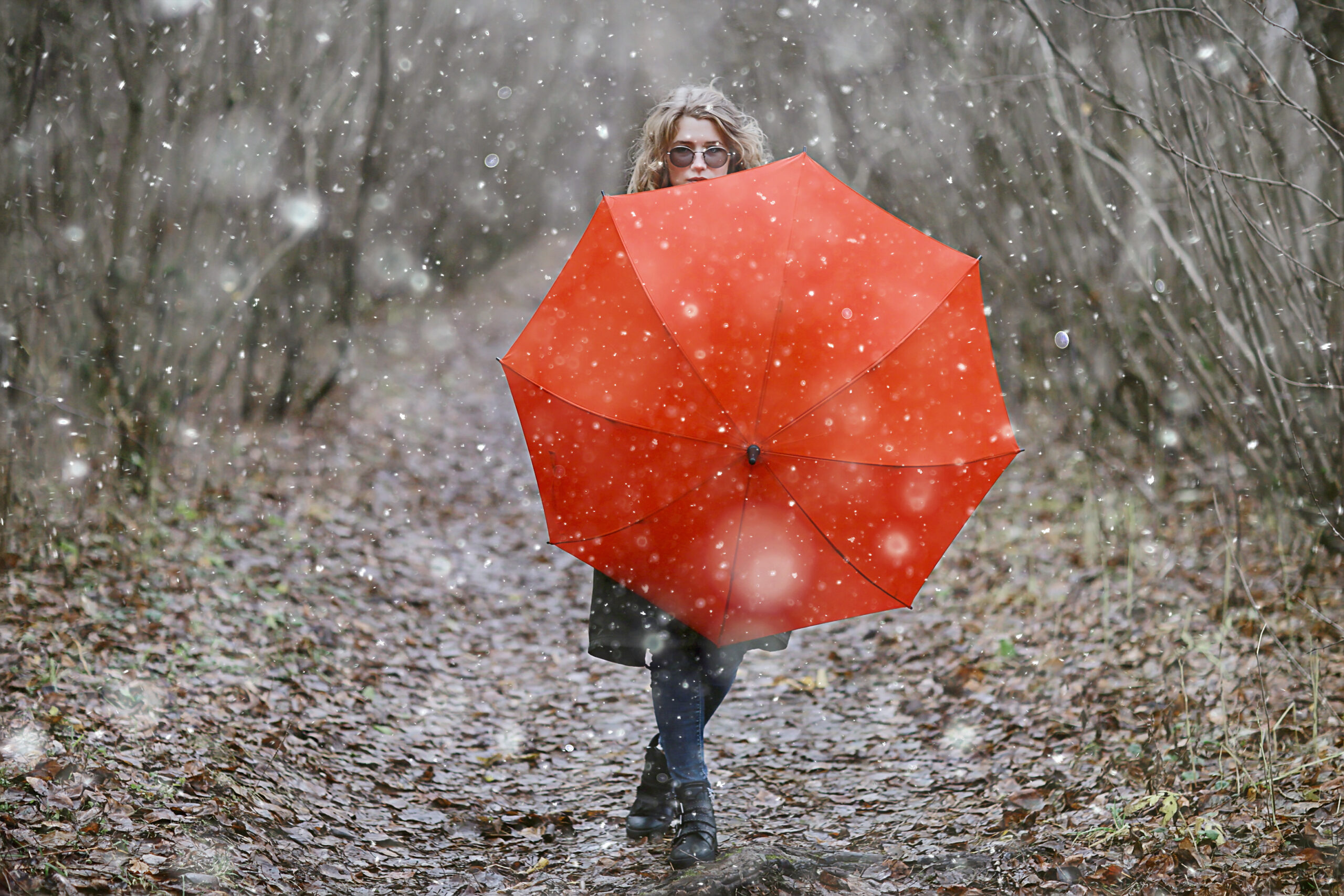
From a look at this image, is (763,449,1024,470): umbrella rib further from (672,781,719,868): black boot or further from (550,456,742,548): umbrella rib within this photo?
(672,781,719,868): black boot

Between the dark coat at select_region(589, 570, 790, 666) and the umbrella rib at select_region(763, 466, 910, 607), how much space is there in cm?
60

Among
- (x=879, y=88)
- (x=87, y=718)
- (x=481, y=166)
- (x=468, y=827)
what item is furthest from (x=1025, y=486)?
(x=481, y=166)

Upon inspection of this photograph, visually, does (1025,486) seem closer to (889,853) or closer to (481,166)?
(889,853)

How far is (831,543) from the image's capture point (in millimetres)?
2738

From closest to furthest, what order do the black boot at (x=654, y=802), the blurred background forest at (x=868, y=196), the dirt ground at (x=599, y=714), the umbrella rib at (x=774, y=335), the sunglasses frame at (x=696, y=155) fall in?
the umbrella rib at (x=774, y=335) → the dirt ground at (x=599, y=714) → the sunglasses frame at (x=696, y=155) → the black boot at (x=654, y=802) → the blurred background forest at (x=868, y=196)

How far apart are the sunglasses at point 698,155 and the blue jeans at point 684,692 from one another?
5.55 ft

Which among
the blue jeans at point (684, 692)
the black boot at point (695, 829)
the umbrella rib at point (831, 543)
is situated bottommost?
the black boot at point (695, 829)

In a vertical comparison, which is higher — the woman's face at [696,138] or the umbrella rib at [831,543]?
the woman's face at [696,138]

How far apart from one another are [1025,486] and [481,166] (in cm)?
1571

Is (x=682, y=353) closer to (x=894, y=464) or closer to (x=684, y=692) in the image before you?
(x=894, y=464)

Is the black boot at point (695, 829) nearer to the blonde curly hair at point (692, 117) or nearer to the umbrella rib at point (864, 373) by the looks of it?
the umbrella rib at point (864, 373)

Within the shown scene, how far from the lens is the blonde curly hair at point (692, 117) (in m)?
3.37

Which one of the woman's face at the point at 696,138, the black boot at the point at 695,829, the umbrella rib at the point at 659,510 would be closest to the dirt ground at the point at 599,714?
the black boot at the point at 695,829

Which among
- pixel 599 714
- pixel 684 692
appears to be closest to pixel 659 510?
pixel 684 692
